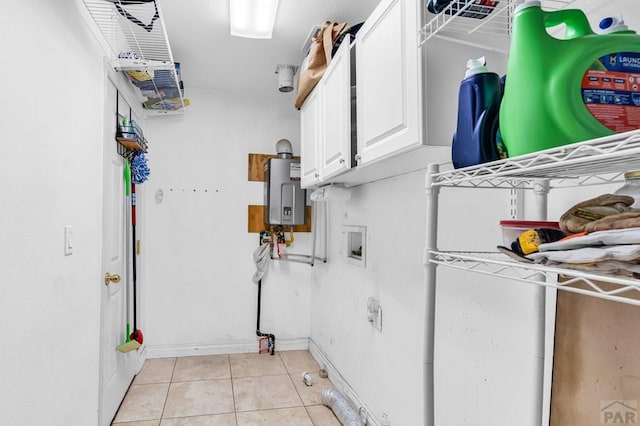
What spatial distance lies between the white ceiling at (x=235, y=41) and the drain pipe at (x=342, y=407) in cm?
234

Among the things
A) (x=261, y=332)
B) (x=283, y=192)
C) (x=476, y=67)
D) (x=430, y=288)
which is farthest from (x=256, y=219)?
(x=476, y=67)

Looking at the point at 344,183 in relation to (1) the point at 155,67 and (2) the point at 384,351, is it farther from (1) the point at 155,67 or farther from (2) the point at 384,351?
(1) the point at 155,67

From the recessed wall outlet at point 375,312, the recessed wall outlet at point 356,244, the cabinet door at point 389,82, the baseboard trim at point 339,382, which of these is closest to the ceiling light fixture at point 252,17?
the cabinet door at point 389,82

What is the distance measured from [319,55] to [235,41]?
673 mm

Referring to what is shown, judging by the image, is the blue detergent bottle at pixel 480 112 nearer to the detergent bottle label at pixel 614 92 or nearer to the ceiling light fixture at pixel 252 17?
the detergent bottle label at pixel 614 92

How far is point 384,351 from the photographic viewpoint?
6.88 ft

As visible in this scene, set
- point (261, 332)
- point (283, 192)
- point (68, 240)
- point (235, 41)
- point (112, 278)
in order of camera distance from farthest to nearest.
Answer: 1. point (261, 332)
2. point (283, 192)
3. point (235, 41)
4. point (112, 278)
5. point (68, 240)

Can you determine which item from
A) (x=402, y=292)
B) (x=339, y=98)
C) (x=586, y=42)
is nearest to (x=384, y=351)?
(x=402, y=292)

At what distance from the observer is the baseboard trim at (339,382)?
2207 millimetres

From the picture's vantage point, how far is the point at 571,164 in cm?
66

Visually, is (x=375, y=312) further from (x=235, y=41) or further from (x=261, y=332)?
(x=235, y=41)

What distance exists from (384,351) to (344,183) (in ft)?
3.51

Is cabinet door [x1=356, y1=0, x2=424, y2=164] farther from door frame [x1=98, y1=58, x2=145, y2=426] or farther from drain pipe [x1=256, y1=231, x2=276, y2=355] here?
drain pipe [x1=256, y1=231, x2=276, y2=355]

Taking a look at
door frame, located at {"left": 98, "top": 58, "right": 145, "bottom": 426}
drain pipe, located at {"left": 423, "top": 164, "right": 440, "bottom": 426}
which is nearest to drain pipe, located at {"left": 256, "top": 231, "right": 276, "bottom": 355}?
door frame, located at {"left": 98, "top": 58, "right": 145, "bottom": 426}
